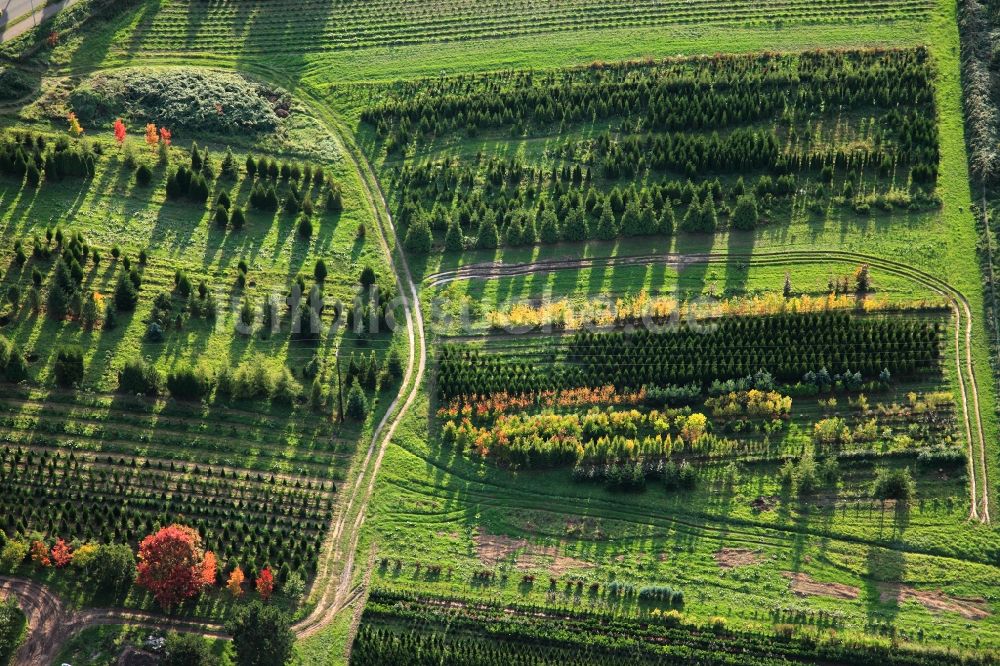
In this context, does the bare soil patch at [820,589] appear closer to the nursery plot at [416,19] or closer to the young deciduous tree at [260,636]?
the young deciduous tree at [260,636]

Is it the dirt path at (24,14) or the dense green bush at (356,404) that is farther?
the dirt path at (24,14)

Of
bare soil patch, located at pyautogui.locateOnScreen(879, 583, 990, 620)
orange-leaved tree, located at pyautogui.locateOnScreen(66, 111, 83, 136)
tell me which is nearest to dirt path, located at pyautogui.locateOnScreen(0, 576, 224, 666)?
bare soil patch, located at pyautogui.locateOnScreen(879, 583, 990, 620)

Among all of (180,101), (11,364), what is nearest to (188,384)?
(11,364)

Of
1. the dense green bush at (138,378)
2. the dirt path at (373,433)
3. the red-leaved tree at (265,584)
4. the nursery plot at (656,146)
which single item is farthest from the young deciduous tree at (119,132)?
the red-leaved tree at (265,584)

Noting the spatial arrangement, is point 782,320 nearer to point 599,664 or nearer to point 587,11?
point 599,664

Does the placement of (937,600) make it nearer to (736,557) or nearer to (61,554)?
(736,557)

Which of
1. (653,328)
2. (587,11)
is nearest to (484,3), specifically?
(587,11)
